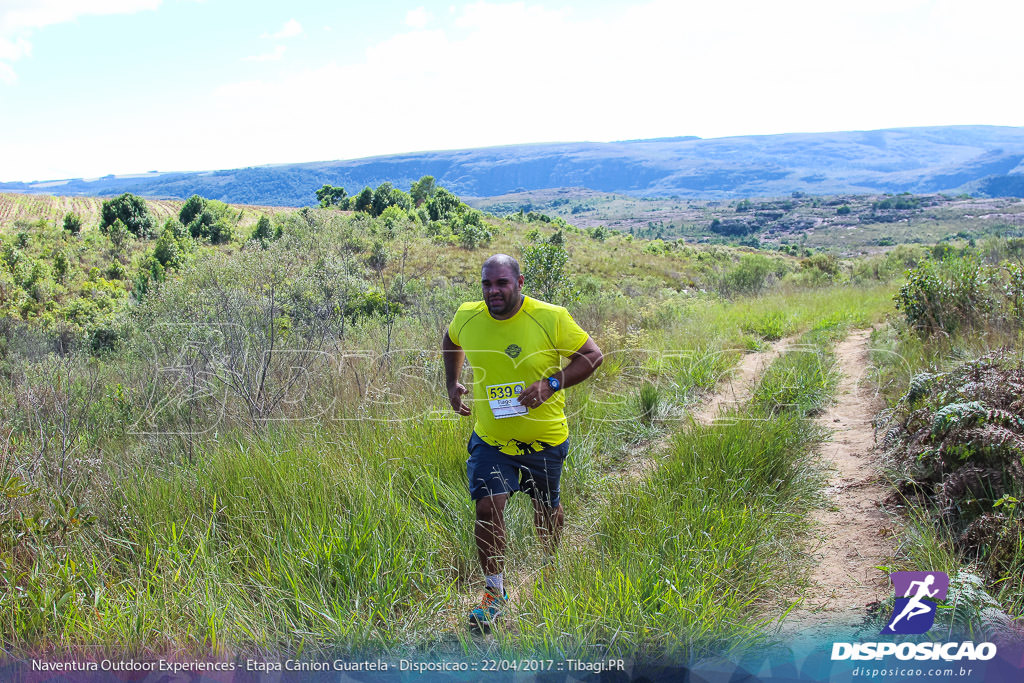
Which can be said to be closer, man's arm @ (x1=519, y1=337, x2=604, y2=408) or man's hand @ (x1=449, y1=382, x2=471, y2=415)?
man's arm @ (x1=519, y1=337, x2=604, y2=408)

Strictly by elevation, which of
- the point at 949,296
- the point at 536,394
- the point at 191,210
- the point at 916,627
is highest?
the point at 191,210

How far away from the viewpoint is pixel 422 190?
172 feet

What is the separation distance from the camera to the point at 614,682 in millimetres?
2301

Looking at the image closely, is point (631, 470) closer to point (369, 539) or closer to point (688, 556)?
point (688, 556)

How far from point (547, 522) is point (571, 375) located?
0.83m

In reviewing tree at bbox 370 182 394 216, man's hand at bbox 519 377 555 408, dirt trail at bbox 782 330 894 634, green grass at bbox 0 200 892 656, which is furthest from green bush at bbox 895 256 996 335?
tree at bbox 370 182 394 216

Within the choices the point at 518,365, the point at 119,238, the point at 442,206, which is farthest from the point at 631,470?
the point at 442,206

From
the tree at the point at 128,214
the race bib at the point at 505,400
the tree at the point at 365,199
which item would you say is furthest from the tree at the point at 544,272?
the tree at the point at 365,199

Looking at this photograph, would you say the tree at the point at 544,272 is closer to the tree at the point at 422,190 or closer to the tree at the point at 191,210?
the tree at the point at 191,210

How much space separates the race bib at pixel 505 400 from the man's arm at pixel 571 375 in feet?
0.17

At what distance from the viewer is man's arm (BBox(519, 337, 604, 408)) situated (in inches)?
117

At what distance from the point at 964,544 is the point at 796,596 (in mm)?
890

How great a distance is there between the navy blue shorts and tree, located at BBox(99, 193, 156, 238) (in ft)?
134

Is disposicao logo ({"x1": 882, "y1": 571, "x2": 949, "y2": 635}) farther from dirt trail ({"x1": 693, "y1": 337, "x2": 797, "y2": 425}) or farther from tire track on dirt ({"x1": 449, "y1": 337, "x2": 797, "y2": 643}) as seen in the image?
dirt trail ({"x1": 693, "y1": 337, "x2": 797, "y2": 425})
